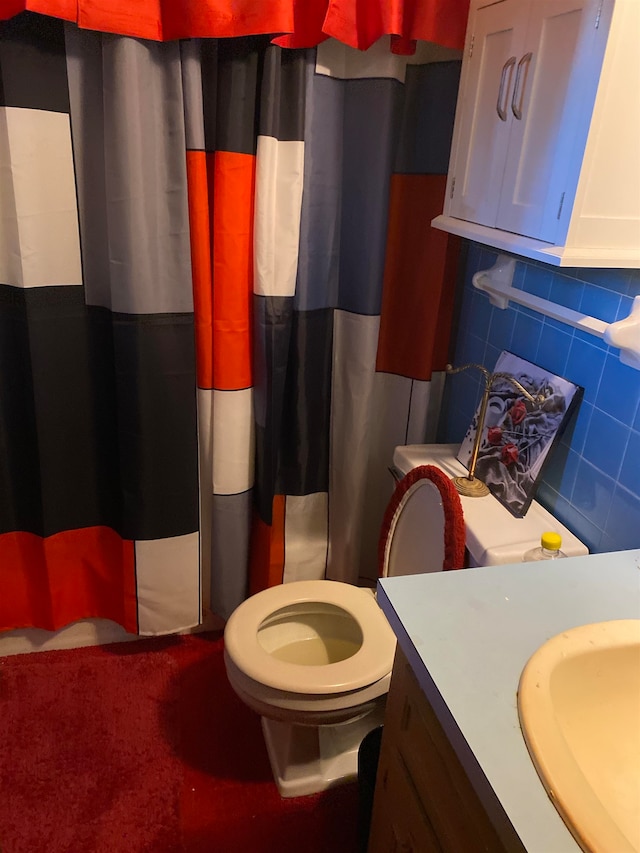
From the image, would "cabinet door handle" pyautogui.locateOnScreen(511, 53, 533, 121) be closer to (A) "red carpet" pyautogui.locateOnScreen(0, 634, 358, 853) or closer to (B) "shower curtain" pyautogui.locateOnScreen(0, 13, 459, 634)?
(B) "shower curtain" pyautogui.locateOnScreen(0, 13, 459, 634)

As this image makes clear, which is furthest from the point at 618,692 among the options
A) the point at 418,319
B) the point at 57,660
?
the point at 57,660

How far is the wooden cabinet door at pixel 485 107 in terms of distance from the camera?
1219mm

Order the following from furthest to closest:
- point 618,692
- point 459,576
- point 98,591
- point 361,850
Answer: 1. point 98,591
2. point 361,850
3. point 459,576
4. point 618,692

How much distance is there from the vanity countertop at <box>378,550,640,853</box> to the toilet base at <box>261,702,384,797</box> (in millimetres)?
678

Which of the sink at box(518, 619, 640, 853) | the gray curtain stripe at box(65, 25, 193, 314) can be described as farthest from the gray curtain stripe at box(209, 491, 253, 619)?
the sink at box(518, 619, 640, 853)

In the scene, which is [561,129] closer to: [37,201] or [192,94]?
[192,94]

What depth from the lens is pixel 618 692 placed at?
0.88m

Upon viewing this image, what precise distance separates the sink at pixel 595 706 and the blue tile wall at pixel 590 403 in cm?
35

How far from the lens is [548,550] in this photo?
116 cm

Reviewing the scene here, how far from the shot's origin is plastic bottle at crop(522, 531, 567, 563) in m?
1.14

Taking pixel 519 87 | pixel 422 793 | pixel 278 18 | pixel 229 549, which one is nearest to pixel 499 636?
pixel 422 793

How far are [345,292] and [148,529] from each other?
0.79 m

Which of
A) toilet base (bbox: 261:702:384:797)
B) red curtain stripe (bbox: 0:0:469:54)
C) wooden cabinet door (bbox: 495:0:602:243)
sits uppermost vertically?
red curtain stripe (bbox: 0:0:469:54)

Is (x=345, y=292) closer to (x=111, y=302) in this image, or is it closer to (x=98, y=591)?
(x=111, y=302)
